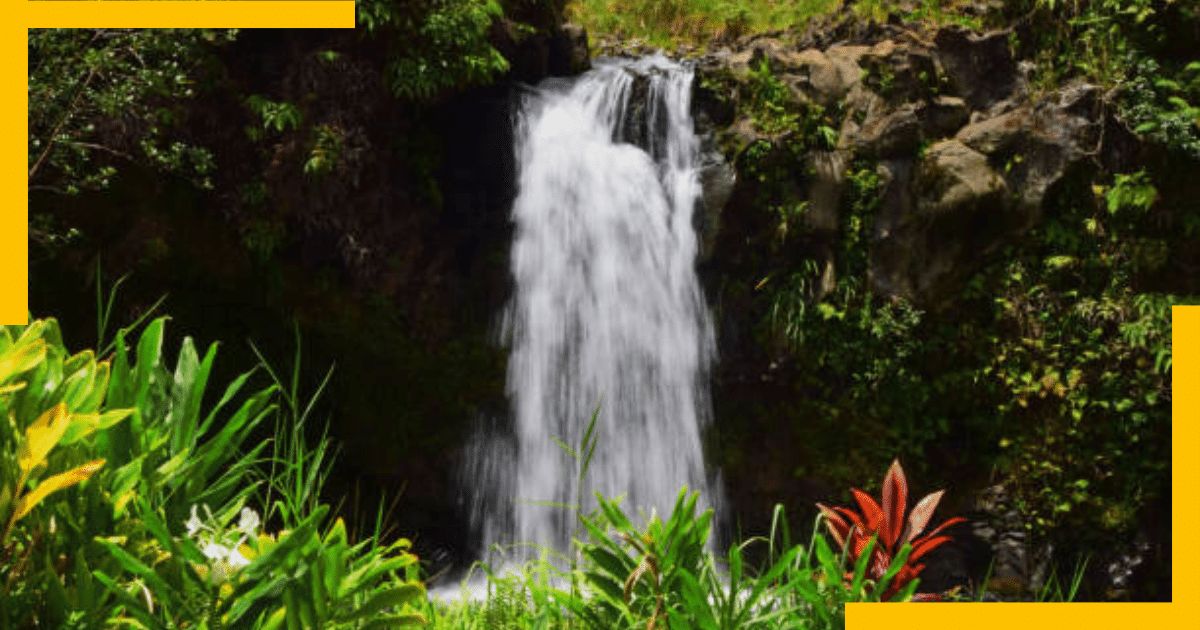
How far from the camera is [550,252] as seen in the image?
25.6ft

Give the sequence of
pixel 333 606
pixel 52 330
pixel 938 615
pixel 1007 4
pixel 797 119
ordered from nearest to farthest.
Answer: pixel 333 606
pixel 938 615
pixel 52 330
pixel 797 119
pixel 1007 4

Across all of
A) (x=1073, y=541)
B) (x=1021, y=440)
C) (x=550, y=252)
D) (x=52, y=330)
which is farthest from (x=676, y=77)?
(x=52, y=330)

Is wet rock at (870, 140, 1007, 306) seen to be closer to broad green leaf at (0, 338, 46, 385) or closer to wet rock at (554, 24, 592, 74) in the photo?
wet rock at (554, 24, 592, 74)

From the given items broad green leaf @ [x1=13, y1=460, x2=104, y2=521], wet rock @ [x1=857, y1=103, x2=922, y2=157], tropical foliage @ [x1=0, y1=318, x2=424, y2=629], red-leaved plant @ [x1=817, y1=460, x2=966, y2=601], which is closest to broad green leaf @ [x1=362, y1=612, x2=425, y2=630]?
tropical foliage @ [x1=0, y1=318, x2=424, y2=629]

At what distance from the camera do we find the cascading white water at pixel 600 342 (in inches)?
298

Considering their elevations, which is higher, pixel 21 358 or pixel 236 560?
pixel 21 358

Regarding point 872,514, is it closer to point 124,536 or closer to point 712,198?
point 124,536

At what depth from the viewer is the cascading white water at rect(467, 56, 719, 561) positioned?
757cm

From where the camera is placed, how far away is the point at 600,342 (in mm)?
7648

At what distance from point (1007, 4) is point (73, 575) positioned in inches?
349

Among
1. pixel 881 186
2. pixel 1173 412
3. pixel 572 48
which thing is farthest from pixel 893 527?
pixel 572 48

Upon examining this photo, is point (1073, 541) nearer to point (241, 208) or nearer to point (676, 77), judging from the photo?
point (676, 77)

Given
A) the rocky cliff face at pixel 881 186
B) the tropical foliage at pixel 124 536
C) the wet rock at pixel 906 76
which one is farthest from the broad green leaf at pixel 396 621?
the wet rock at pixel 906 76

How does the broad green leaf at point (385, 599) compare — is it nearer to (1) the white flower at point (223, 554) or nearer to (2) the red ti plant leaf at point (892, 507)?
(1) the white flower at point (223, 554)
